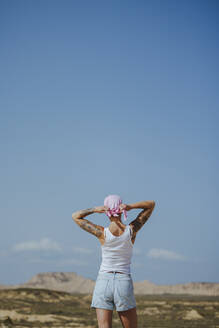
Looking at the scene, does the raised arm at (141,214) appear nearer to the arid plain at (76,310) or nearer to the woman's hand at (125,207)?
the woman's hand at (125,207)

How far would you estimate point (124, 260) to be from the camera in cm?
555

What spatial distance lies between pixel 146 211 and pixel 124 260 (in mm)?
676

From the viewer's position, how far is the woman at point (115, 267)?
214 inches

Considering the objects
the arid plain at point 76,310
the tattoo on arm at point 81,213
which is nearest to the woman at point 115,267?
the tattoo on arm at point 81,213

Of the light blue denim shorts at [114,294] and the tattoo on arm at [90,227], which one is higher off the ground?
the tattoo on arm at [90,227]

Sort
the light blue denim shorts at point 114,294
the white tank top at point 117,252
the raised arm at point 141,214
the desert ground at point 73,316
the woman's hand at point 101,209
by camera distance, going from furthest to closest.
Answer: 1. the desert ground at point 73,316
2. the raised arm at point 141,214
3. the woman's hand at point 101,209
4. the white tank top at point 117,252
5. the light blue denim shorts at point 114,294

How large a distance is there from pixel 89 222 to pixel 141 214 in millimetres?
604

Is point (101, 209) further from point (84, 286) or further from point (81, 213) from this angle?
point (84, 286)

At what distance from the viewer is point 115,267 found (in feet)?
18.1

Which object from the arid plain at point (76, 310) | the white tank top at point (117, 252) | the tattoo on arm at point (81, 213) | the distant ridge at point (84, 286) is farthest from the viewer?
the distant ridge at point (84, 286)

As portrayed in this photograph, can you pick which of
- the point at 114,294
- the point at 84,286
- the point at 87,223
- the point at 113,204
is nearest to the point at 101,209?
the point at 113,204

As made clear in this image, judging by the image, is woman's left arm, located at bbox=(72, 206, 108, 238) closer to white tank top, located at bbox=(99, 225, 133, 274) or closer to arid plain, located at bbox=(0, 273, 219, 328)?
white tank top, located at bbox=(99, 225, 133, 274)

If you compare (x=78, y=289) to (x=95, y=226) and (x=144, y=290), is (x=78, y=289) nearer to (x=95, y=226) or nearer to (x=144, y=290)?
(x=144, y=290)

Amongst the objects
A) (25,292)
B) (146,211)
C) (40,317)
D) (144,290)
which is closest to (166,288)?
(144,290)
